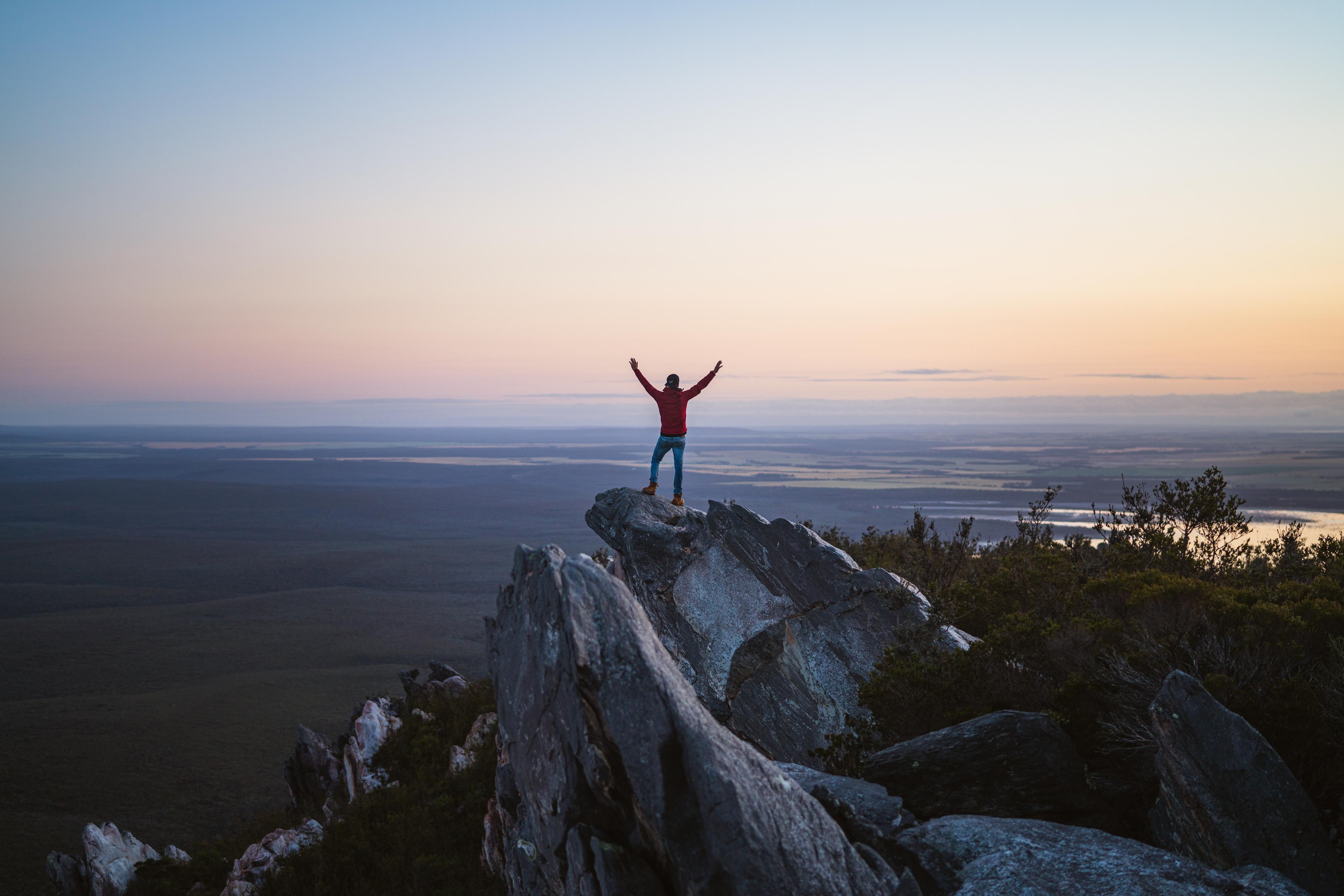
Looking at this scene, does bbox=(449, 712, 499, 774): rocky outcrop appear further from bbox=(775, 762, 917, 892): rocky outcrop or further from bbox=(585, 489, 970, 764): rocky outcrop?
bbox=(775, 762, 917, 892): rocky outcrop

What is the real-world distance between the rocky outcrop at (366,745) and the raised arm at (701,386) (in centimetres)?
1485

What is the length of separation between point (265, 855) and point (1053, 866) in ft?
61.6

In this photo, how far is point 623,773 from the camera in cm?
682

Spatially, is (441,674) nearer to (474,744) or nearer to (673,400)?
(474,744)

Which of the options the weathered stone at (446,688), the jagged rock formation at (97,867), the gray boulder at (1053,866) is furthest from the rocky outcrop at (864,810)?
the weathered stone at (446,688)

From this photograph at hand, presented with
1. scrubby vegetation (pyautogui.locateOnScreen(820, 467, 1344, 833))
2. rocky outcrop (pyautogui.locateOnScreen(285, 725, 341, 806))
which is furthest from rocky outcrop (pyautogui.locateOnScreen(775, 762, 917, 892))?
rocky outcrop (pyautogui.locateOnScreen(285, 725, 341, 806))

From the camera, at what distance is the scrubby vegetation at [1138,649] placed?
8859mm

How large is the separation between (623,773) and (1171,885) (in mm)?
5244

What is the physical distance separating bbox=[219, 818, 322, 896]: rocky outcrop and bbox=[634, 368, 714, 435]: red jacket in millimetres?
13982

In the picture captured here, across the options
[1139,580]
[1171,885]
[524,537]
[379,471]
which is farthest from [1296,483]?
[379,471]

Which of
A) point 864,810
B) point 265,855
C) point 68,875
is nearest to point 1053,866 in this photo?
point 864,810

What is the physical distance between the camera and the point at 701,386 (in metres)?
17.0

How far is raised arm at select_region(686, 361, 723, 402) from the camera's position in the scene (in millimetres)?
16922

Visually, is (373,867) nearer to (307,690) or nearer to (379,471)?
(307,690)
